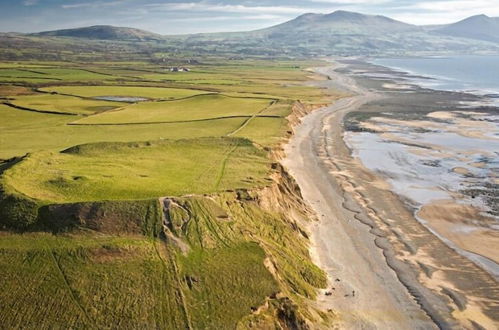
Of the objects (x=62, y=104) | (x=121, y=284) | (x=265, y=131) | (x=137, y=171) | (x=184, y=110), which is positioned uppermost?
(x=137, y=171)

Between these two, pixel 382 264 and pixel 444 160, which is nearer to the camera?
pixel 382 264

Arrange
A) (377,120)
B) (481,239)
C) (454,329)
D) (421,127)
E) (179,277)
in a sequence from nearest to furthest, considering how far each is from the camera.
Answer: (179,277) → (454,329) → (481,239) → (421,127) → (377,120)

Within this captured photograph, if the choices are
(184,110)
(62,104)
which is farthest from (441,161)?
(62,104)

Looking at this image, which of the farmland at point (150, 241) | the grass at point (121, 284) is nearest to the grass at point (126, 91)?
the farmland at point (150, 241)

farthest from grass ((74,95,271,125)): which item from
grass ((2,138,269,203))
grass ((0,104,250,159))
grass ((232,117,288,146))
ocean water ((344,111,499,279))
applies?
grass ((2,138,269,203))

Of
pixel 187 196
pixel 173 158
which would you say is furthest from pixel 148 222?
pixel 173 158

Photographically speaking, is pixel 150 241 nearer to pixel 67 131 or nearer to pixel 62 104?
pixel 67 131

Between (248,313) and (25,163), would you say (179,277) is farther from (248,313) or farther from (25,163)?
(25,163)
